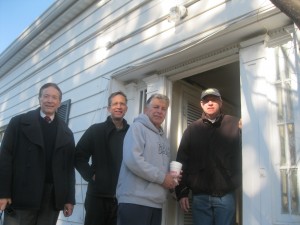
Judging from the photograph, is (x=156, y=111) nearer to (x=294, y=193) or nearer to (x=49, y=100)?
(x=49, y=100)

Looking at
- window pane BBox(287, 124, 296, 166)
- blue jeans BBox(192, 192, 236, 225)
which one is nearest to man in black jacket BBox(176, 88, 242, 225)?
blue jeans BBox(192, 192, 236, 225)

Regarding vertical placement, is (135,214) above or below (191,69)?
below

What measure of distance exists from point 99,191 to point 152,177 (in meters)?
0.70

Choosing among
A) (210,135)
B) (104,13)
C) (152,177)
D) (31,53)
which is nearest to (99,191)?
(152,177)

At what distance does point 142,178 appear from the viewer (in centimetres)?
242

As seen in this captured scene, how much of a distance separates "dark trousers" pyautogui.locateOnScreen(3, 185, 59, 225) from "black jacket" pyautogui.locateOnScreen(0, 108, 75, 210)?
0.05 meters

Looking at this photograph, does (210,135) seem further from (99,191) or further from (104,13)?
(104,13)

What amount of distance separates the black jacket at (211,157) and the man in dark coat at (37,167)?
97cm

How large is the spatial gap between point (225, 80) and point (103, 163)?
2.35m

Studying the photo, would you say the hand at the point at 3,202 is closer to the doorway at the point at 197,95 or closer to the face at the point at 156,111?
the face at the point at 156,111

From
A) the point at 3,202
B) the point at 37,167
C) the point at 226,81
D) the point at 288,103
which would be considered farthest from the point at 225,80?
the point at 3,202

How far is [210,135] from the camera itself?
286 centimetres

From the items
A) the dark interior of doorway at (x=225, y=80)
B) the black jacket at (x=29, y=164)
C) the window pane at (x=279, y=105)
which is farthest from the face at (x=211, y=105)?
the black jacket at (x=29, y=164)

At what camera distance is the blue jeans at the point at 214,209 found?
2.64 metres
